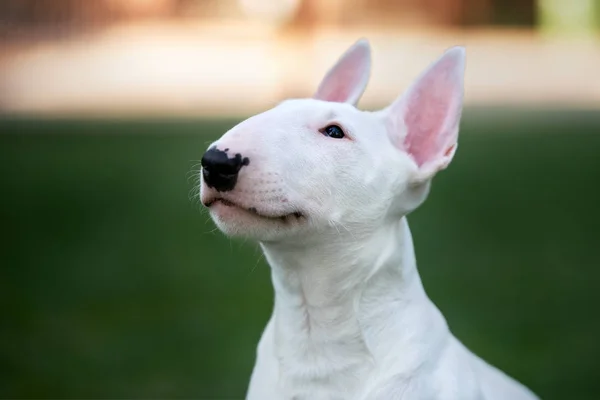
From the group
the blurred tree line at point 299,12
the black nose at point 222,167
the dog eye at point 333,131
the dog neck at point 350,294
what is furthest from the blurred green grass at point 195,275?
the blurred tree line at point 299,12

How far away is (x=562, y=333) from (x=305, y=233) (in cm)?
435

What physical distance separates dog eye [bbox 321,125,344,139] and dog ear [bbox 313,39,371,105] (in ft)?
2.12

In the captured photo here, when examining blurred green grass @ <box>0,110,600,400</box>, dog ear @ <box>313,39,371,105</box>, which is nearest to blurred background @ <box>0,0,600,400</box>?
blurred green grass @ <box>0,110,600,400</box>

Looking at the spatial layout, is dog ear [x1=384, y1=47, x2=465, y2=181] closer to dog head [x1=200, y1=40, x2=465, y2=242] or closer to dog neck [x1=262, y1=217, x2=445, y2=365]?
dog head [x1=200, y1=40, x2=465, y2=242]

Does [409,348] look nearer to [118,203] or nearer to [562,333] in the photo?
[562,333]

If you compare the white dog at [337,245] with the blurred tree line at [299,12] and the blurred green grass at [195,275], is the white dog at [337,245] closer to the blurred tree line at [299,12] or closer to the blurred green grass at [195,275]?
the blurred green grass at [195,275]

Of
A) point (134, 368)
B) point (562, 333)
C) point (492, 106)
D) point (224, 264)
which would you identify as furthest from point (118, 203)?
point (492, 106)

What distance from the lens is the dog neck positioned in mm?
3023

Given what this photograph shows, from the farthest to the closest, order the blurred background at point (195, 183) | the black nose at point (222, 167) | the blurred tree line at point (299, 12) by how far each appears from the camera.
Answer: the blurred tree line at point (299, 12), the blurred background at point (195, 183), the black nose at point (222, 167)

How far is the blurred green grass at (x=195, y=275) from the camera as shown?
241 inches

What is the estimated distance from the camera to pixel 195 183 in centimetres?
856

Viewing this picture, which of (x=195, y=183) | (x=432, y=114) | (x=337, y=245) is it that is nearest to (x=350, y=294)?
(x=337, y=245)

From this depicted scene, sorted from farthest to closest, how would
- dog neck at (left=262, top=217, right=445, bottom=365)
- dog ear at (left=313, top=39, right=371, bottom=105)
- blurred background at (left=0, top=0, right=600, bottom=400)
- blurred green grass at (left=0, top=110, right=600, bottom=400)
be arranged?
1. blurred background at (left=0, top=0, right=600, bottom=400)
2. blurred green grass at (left=0, top=110, right=600, bottom=400)
3. dog ear at (left=313, top=39, right=371, bottom=105)
4. dog neck at (left=262, top=217, right=445, bottom=365)

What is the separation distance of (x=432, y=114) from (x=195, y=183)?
214 inches
